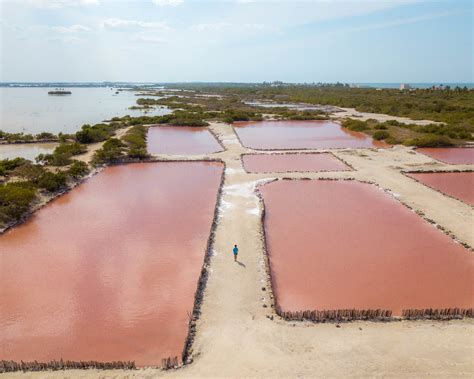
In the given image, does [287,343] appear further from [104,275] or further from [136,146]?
[136,146]

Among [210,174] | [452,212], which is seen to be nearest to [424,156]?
[452,212]

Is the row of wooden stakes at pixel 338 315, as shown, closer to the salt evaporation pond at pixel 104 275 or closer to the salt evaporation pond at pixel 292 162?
the salt evaporation pond at pixel 104 275

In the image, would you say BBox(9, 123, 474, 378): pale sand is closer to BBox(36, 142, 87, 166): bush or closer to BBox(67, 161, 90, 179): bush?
BBox(67, 161, 90, 179): bush

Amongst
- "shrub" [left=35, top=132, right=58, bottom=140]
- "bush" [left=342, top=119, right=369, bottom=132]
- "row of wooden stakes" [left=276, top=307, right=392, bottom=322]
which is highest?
"bush" [left=342, top=119, right=369, bottom=132]

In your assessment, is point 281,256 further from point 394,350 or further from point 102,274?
point 102,274

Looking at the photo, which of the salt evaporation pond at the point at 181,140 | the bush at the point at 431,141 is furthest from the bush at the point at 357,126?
the salt evaporation pond at the point at 181,140

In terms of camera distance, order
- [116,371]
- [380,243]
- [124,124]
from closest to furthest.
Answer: [116,371] < [380,243] < [124,124]

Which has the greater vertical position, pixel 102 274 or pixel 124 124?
pixel 124 124

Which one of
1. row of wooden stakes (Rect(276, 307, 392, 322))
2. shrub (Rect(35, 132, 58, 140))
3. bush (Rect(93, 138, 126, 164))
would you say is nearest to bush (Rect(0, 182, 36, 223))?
bush (Rect(93, 138, 126, 164))
